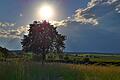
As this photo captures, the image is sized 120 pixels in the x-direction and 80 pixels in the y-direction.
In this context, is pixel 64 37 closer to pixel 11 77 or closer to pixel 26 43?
pixel 26 43

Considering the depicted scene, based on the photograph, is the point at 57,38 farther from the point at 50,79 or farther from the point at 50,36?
the point at 50,79

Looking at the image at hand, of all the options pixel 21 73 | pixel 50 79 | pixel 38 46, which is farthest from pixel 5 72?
pixel 38 46

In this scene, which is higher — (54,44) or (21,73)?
(54,44)

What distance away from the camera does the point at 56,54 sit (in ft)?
194

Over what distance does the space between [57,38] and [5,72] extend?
146ft

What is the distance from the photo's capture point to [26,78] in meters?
13.8

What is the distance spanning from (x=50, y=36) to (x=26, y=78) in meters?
43.7

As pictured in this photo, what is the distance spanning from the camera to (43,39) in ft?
188

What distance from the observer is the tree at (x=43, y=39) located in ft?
188

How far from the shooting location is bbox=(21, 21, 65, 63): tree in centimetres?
5722

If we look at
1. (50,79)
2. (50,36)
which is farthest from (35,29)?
(50,79)

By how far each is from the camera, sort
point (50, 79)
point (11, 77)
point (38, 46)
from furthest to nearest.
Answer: point (38, 46), point (50, 79), point (11, 77)

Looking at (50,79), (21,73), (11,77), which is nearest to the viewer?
(11,77)

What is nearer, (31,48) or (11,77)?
(11,77)
